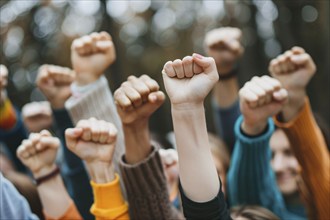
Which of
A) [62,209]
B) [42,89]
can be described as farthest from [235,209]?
[42,89]

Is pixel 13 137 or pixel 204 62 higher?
pixel 204 62

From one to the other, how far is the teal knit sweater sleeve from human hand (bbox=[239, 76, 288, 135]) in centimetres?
9

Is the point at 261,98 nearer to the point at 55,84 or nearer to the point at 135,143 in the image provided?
the point at 135,143

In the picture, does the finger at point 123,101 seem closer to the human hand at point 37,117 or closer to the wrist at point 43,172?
the wrist at point 43,172

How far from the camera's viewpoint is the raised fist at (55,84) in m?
1.78

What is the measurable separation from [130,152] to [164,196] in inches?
6.9

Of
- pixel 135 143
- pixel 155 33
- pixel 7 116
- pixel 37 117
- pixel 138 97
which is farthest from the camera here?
pixel 155 33

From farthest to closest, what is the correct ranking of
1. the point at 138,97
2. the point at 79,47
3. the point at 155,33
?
the point at 155,33 < the point at 79,47 < the point at 138,97

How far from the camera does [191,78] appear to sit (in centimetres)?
106

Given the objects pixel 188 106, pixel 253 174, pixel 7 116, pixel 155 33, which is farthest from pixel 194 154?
pixel 155 33

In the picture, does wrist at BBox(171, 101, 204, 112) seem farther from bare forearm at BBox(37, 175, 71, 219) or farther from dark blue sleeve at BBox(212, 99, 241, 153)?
dark blue sleeve at BBox(212, 99, 241, 153)

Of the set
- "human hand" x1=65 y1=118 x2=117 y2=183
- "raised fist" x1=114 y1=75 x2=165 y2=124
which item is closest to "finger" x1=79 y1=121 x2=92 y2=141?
"human hand" x1=65 y1=118 x2=117 y2=183

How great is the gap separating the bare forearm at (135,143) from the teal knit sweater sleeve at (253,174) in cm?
32

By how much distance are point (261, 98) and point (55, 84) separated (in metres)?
0.95
